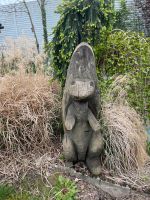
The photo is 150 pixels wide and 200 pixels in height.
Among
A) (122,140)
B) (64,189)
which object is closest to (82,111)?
(122,140)

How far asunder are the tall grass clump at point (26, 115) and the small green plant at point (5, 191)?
49 cm

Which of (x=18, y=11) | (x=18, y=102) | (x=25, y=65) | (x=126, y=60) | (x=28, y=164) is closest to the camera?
(x=28, y=164)

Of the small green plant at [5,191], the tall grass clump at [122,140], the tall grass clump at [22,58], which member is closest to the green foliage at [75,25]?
the tall grass clump at [22,58]

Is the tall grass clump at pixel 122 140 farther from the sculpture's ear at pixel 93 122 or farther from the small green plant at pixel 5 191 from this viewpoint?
the small green plant at pixel 5 191

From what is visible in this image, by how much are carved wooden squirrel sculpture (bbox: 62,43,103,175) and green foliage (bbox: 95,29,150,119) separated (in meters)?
1.08

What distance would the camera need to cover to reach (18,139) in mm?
3352

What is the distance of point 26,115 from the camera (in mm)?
3371

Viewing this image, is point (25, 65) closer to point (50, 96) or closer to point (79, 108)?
point (50, 96)

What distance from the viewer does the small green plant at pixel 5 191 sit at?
283cm

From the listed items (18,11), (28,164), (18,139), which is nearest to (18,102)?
(18,139)

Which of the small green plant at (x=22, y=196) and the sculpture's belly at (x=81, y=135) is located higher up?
the sculpture's belly at (x=81, y=135)

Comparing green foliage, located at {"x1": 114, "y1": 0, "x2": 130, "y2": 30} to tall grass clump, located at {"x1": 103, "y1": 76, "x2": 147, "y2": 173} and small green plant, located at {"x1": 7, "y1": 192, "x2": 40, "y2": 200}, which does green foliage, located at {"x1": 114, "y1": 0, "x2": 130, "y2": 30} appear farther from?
small green plant, located at {"x1": 7, "y1": 192, "x2": 40, "y2": 200}

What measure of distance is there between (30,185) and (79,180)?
1.61 ft

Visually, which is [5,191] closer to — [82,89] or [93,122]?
[93,122]
